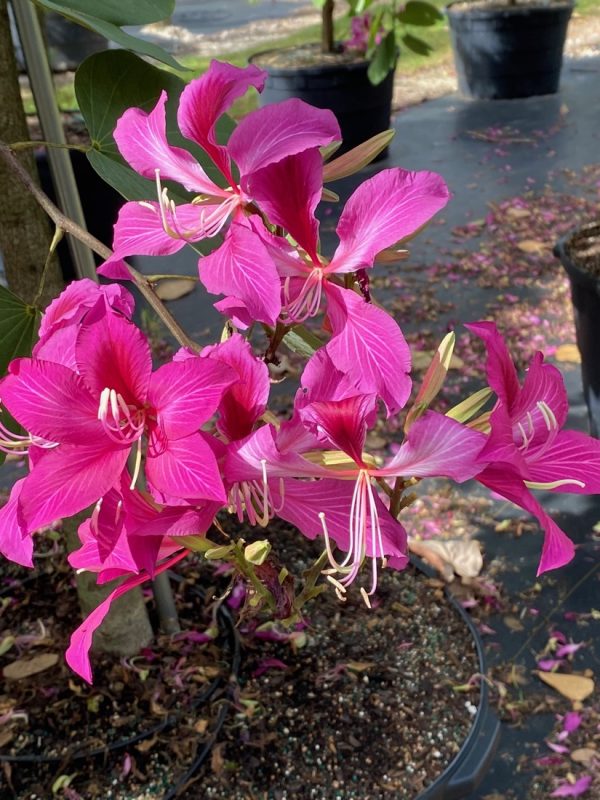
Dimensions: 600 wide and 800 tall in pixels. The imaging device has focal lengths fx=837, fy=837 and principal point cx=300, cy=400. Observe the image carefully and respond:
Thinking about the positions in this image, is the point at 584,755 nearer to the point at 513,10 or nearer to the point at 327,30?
the point at 327,30

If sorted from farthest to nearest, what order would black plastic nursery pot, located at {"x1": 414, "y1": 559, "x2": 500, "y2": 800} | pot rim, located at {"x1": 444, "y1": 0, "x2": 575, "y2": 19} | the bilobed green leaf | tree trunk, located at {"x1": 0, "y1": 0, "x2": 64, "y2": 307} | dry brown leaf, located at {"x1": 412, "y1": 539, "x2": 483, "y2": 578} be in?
pot rim, located at {"x1": 444, "y1": 0, "x2": 575, "y2": 19}
dry brown leaf, located at {"x1": 412, "y1": 539, "x2": 483, "y2": 578}
black plastic nursery pot, located at {"x1": 414, "y1": 559, "x2": 500, "y2": 800}
tree trunk, located at {"x1": 0, "y1": 0, "x2": 64, "y2": 307}
the bilobed green leaf

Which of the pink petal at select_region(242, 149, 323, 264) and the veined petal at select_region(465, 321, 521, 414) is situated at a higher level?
the pink petal at select_region(242, 149, 323, 264)

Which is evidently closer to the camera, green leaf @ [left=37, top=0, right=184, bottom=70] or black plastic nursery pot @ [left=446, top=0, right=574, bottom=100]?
green leaf @ [left=37, top=0, right=184, bottom=70]

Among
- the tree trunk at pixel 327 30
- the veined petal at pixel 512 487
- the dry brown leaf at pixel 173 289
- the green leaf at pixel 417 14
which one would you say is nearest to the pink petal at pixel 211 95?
the veined petal at pixel 512 487

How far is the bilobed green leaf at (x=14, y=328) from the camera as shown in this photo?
68 centimetres

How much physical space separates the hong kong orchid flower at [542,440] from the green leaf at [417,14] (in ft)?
7.83

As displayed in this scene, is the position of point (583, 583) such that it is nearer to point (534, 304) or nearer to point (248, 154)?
point (534, 304)

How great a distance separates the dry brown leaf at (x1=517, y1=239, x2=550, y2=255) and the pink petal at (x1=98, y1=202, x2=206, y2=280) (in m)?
2.82

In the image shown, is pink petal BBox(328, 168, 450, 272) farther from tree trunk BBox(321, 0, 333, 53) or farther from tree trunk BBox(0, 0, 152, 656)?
tree trunk BBox(321, 0, 333, 53)

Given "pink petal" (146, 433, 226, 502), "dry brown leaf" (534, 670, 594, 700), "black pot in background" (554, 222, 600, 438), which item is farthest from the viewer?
"black pot in background" (554, 222, 600, 438)

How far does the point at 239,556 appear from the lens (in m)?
0.44

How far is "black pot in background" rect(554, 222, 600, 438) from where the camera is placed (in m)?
1.90

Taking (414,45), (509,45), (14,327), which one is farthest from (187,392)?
(509,45)

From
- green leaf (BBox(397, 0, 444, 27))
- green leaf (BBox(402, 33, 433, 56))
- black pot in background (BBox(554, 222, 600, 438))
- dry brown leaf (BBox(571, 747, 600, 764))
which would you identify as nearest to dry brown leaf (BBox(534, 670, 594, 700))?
dry brown leaf (BBox(571, 747, 600, 764))
